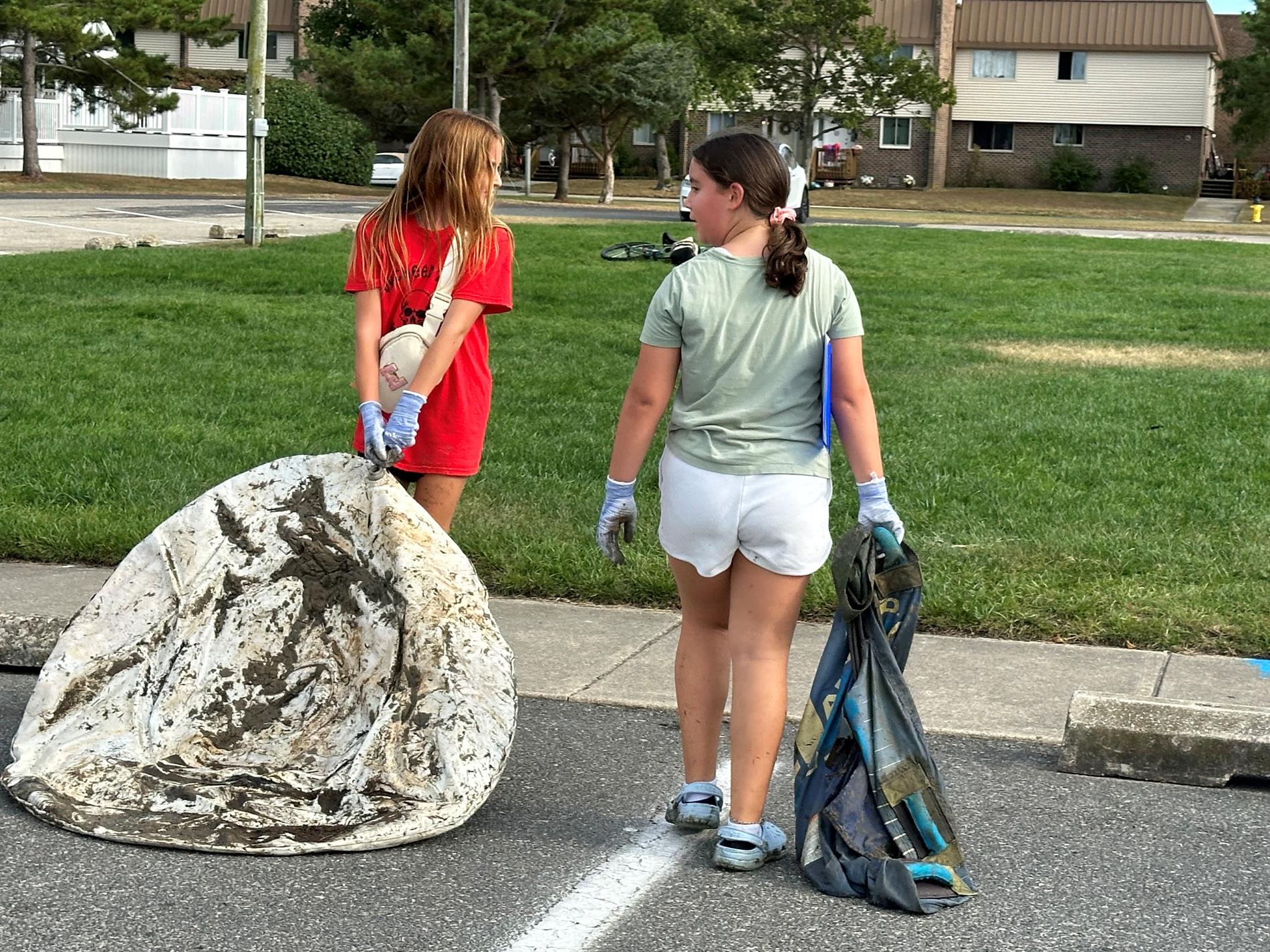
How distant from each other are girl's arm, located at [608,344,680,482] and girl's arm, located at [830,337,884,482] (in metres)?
0.39

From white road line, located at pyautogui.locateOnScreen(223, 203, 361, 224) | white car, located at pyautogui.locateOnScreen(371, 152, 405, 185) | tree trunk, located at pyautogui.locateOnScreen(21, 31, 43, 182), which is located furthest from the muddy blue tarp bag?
white car, located at pyautogui.locateOnScreen(371, 152, 405, 185)

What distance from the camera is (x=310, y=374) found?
11.5 m

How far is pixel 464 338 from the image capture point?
482 cm

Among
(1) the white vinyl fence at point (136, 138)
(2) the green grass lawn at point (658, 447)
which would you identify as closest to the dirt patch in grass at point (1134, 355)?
(2) the green grass lawn at point (658, 447)

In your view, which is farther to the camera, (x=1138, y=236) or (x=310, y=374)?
→ (x=1138, y=236)

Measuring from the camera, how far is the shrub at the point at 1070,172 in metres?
62.3

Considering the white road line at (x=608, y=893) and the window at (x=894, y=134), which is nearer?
the white road line at (x=608, y=893)

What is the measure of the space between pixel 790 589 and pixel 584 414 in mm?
6460

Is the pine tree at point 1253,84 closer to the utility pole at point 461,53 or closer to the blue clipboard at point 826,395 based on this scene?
the utility pole at point 461,53

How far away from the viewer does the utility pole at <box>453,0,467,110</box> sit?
945 inches

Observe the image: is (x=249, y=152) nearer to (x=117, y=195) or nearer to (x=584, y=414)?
(x=584, y=414)

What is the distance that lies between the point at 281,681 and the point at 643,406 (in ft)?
4.61

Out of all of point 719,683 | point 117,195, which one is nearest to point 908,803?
point 719,683

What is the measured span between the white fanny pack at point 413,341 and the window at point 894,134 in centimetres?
6159
